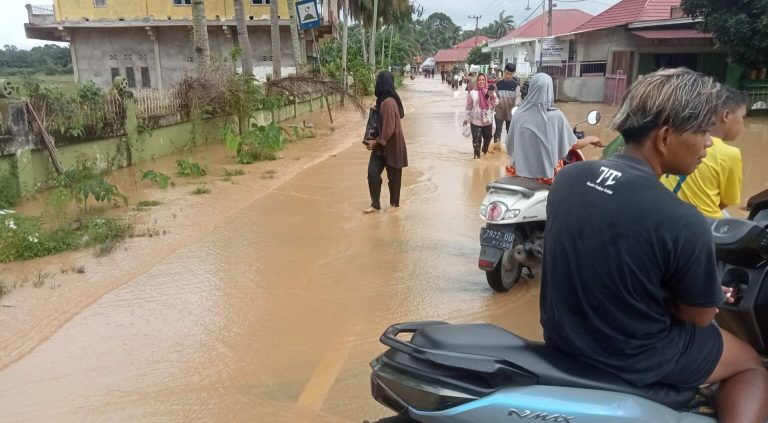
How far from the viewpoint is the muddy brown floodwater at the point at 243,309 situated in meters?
3.43

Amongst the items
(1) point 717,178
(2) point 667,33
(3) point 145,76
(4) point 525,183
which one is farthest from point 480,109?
(3) point 145,76


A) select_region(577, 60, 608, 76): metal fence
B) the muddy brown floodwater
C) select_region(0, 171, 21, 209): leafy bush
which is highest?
select_region(577, 60, 608, 76): metal fence

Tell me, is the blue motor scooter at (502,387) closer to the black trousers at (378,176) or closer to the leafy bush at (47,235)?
the leafy bush at (47,235)

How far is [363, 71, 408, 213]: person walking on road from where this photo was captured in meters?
7.08

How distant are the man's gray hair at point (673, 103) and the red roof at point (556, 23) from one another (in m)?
44.6

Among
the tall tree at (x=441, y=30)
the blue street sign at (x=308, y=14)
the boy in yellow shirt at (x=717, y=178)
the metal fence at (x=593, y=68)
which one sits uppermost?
the tall tree at (x=441, y=30)

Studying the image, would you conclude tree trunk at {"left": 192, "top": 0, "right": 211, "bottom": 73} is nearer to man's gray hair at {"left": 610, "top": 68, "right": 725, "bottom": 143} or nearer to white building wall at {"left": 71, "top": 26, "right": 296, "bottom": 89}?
man's gray hair at {"left": 610, "top": 68, "right": 725, "bottom": 143}

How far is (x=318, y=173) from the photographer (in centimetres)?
1070

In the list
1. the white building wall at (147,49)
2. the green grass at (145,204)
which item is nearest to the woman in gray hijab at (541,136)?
the green grass at (145,204)

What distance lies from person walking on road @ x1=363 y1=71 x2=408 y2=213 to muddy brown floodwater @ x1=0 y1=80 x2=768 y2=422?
458 millimetres

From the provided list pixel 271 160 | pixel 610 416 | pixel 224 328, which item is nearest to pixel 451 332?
pixel 610 416

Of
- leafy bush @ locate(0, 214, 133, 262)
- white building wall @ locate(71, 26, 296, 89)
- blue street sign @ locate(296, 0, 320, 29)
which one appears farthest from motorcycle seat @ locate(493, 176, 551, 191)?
white building wall @ locate(71, 26, 296, 89)

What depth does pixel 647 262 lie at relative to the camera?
1.74m

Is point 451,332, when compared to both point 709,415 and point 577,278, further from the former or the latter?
point 709,415
